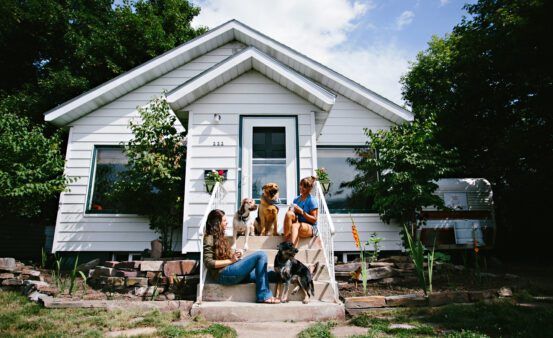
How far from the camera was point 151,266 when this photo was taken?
5.23 m

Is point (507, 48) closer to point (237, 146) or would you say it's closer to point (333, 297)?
point (237, 146)

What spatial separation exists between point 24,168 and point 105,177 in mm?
1784

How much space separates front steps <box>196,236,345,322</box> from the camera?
376 centimetres

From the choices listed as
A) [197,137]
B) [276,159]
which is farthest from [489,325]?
[197,137]

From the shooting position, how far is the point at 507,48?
8922 millimetres

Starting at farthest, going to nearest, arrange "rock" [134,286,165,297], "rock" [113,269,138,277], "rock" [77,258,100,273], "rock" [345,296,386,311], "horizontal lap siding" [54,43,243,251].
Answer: "horizontal lap siding" [54,43,243,251] < "rock" [77,258,100,273] < "rock" [113,269,138,277] < "rock" [134,286,165,297] < "rock" [345,296,386,311]

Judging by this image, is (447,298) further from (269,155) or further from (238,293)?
(269,155)

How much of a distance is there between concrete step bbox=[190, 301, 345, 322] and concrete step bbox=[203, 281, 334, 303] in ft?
0.93

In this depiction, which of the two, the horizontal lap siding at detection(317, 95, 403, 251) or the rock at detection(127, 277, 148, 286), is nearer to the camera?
the rock at detection(127, 277, 148, 286)

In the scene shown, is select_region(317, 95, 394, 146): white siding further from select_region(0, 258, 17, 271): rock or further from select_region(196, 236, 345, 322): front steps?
select_region(0, 258, 17, 271): rock

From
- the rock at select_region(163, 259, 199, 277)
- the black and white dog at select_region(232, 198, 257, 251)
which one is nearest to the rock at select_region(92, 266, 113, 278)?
the rock at select_region(163, 259, 199, 277)

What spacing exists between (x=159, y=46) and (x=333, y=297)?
10.8 metres

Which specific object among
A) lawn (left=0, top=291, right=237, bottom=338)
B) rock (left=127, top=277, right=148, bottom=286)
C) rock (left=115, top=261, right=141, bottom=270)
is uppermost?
rock (left=115, top=261, right=141, bottom=270)

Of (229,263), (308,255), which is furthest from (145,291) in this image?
(308,255)
